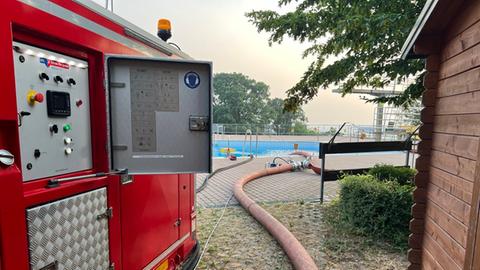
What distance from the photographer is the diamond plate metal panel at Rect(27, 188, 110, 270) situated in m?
1.20

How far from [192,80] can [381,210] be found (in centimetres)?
337

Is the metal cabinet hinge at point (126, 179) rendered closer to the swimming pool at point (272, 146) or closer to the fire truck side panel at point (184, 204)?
the fire truck side panel at point (184, 204)

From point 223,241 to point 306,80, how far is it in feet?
11.1

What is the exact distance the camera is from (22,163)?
3.95 feet

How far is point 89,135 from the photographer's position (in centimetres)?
164

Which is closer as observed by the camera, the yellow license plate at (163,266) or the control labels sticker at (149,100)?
the control labels sticker at (149,100)

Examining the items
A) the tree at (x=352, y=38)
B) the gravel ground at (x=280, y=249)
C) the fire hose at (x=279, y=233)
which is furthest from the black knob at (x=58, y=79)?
the tree at (x=352, y=38)

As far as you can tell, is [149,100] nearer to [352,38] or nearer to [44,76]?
[44,76]

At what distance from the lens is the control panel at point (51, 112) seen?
1.21 m

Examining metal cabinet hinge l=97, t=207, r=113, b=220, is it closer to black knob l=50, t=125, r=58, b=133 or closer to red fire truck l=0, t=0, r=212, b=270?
red fire truck l=0, t=0, r=212, b=270

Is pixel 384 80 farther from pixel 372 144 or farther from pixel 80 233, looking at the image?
pixel 80 233

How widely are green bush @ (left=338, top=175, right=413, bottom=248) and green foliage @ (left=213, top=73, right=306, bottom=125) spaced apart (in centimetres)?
3238

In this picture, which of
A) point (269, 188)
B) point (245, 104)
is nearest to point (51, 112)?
point (269, 188)

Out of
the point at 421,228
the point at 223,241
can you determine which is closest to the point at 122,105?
the point at 223,241
